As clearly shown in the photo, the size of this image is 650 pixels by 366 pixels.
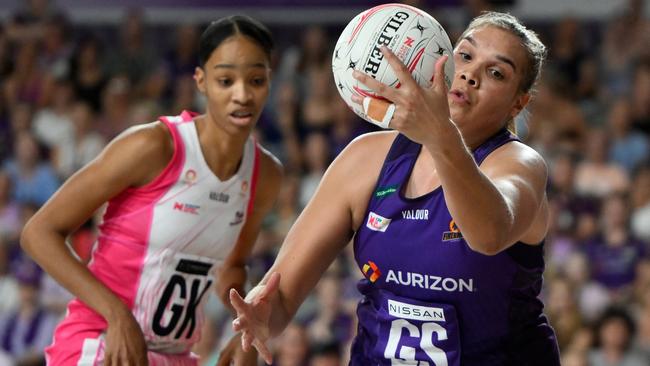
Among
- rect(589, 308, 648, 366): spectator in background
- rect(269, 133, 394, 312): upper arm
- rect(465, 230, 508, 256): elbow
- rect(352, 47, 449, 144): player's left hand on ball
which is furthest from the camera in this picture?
rect(589, 308, 648, 366): spectator in background

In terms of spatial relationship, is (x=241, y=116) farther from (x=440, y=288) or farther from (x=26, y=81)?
(x=26, y=81)

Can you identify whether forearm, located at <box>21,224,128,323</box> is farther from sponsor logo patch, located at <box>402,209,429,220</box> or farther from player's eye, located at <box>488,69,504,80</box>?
player's eye, located at <box>488,69,504,80</box>

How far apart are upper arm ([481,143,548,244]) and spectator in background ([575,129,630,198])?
5.05 meters

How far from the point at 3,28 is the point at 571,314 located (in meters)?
7.03

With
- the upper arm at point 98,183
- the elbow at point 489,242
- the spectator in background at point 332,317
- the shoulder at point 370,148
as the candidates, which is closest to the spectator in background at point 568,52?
the spectator in background at point 332,317

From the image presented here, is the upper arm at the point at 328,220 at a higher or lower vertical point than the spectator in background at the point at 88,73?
lower

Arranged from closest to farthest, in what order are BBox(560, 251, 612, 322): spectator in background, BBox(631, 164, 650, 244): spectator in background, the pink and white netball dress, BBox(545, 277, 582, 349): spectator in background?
the pink and white netball dress, BBox(545, 277, 582, 349): spectator in background, BBox(560, 251, 612, 322): spectator in background, BBox(631, 164, 650, 244): spectator in background

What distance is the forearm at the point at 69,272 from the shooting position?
397 cm

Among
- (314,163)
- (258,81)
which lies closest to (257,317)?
(258,81)

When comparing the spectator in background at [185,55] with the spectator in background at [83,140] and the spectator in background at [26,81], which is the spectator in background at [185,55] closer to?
the spectator in background at [83,140]

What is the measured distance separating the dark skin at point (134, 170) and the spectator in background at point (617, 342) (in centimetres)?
305

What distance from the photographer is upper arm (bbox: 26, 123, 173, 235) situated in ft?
13.4

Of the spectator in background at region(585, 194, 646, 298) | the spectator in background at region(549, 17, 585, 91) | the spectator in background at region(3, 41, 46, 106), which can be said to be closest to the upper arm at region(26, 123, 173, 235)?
the spectator in background at region(585, 194, 646, 298)

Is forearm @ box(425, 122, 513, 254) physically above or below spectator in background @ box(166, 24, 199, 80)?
below
